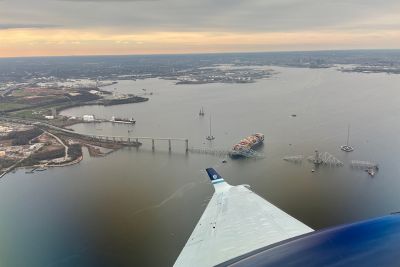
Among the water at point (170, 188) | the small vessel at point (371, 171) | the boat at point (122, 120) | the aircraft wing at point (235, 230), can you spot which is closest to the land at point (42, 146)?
the water at point (170, 188)

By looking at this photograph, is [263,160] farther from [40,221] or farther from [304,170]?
[40,221]

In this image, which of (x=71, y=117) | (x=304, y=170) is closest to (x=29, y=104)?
(x=71, y=117)

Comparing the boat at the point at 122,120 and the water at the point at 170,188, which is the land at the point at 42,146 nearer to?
the water at the point at 170,188

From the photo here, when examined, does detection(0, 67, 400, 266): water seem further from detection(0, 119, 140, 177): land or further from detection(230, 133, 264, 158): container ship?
detection(0, 119, 140, 177): land

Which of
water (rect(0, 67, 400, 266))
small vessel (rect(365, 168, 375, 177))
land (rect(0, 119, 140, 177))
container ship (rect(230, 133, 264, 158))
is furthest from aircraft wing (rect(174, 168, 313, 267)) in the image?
land (rect(0, 119, 140, 177))

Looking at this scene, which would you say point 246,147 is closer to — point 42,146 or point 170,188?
point 170,188
